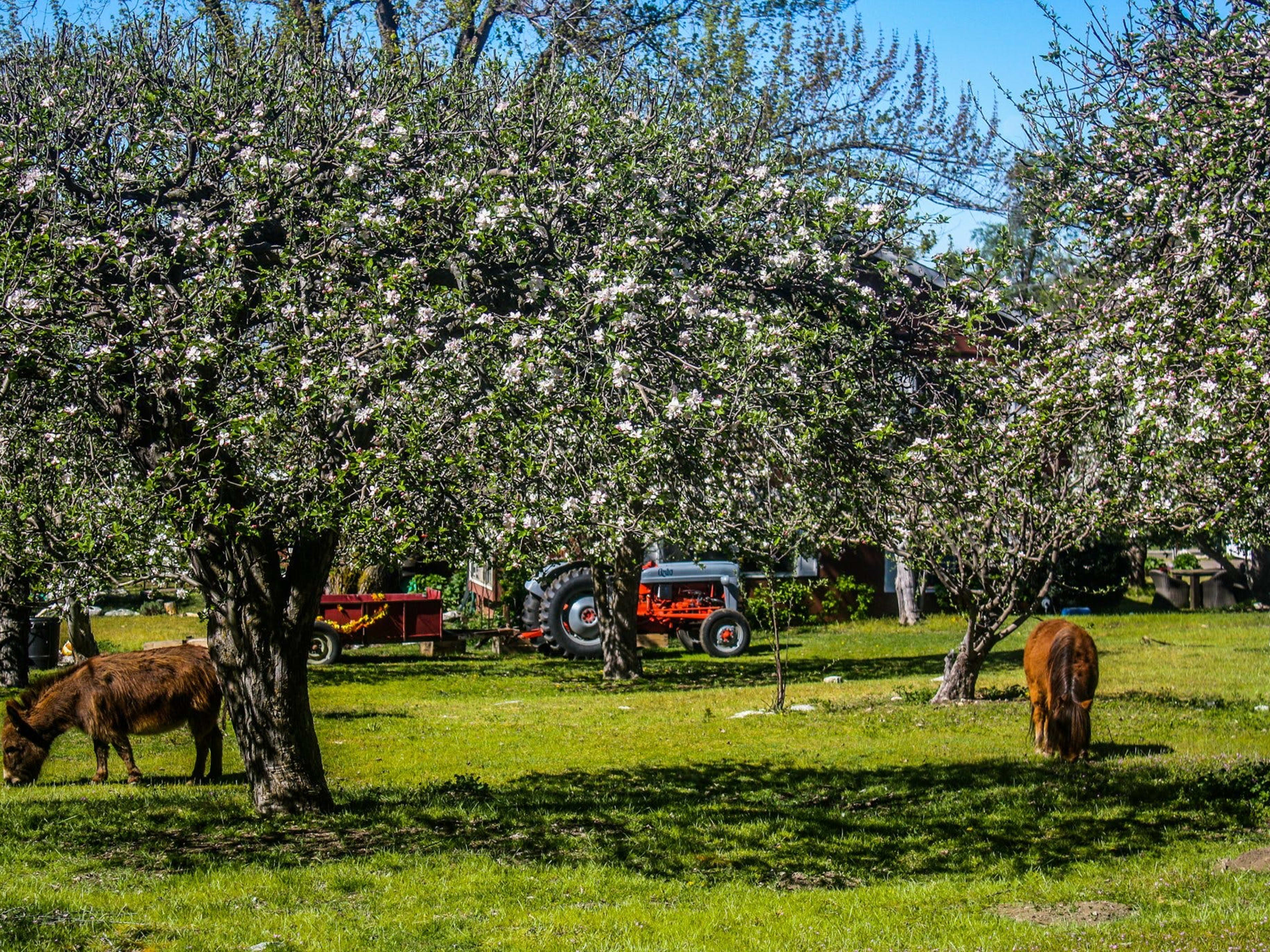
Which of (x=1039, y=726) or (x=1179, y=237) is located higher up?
(x=1179, y=237)

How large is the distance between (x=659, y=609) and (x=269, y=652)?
57.3 feet

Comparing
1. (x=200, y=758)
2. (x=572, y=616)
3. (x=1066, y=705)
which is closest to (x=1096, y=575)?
(x=572, y=616)

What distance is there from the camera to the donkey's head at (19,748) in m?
12.3

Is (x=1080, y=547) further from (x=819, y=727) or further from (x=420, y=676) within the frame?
(x=420, y=676)

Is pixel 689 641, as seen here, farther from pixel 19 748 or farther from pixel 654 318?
pixel 654 318

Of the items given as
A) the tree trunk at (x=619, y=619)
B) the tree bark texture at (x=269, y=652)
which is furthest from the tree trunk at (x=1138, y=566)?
the tree bark texture at (x=269, y=652)

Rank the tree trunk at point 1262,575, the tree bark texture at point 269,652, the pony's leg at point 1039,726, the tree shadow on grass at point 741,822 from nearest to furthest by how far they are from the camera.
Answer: the tree shadow on grass at point 741,822
the tree bark texture at point 269,652
the pony's leg at point 1039,726
the tree trunk at point 1262,575

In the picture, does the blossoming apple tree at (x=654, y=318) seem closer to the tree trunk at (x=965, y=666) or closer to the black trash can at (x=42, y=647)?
the tree trunk at (x=965, y=666)

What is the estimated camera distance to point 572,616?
83.1ft

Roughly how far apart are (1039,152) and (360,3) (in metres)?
11.6

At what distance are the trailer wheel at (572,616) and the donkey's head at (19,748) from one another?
13.3m

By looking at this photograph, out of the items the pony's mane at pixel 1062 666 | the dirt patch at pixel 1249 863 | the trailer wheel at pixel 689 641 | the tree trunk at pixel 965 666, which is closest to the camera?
the dirt patch at pixel 1249 863

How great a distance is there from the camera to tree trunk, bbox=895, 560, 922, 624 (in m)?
31.0

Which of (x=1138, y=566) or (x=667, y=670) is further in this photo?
(x=1138, y=566)
